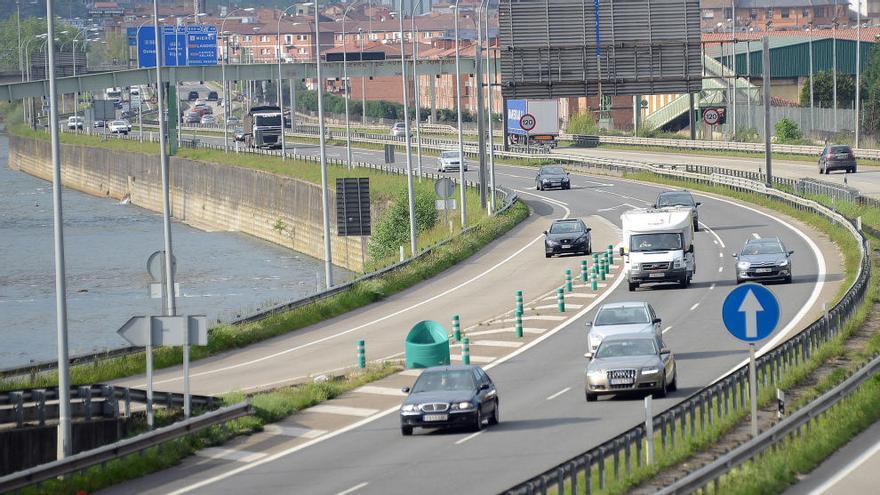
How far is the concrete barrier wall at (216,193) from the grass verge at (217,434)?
138 feet

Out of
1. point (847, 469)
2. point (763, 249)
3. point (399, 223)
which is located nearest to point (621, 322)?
point (847, 469)

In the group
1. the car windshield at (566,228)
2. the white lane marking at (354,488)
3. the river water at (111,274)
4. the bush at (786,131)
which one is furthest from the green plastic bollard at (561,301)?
the bush at (786,131)

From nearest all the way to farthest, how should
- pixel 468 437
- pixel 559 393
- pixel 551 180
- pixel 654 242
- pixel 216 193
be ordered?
pixel 468 437, pixel 559 393, pixel 654 242, pixel 551 180, pixel 216 193

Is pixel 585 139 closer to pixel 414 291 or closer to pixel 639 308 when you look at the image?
pixel 414 291

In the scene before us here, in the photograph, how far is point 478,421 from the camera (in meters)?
25.5

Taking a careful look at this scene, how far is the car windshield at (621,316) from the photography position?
3259 cm

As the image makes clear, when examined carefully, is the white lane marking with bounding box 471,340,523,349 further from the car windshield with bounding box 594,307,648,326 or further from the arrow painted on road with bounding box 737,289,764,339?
the arrow painted on road with bounding box 737,289,764,339

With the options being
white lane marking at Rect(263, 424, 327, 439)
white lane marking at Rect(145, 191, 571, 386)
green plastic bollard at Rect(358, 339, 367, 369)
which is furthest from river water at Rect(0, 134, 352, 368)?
white lane marking at Rect(263, 424, 327, 439)

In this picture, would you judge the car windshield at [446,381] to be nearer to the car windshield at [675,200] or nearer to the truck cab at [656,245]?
the truck cab at [656,245]

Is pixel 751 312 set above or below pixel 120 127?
below

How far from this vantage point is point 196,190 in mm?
124688

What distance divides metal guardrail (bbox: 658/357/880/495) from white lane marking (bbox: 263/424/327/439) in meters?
8.44

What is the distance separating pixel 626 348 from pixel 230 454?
7687 mm

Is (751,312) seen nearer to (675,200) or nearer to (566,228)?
(566,228)
